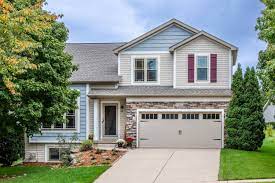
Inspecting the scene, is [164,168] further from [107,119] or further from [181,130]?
[107,119]

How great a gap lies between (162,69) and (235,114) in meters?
5.00

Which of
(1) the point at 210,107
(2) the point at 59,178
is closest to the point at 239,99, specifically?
(1) the point at 210,107

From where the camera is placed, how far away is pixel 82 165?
19.2m

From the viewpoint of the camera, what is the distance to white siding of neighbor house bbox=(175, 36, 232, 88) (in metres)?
26.0

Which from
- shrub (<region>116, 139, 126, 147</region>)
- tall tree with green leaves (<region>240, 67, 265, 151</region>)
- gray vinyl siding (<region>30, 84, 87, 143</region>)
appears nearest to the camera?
tall tree with green leaves (<region>240, 67, 265, 151</region>)

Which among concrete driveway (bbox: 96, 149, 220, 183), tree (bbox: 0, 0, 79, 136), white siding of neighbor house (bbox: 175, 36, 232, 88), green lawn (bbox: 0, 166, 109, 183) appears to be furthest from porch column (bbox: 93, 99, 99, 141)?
green lawn (bbox: 0, 166, 109, 183)

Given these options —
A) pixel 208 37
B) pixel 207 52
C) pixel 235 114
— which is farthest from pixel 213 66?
pixel 235 114

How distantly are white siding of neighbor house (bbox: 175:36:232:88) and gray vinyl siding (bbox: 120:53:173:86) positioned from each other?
0.66m

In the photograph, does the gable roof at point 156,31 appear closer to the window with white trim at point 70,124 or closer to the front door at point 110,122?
the front door at point 110,122

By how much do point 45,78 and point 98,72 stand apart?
843 centimetres

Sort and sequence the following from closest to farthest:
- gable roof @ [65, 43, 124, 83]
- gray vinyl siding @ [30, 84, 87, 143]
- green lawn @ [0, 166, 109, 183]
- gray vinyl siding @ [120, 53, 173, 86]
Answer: green lawn @ [0, 166, 109, 183] < gray vinyl siding @ [30, 84, 87, 143] < gable roof @ [65, 43, 124, 83] < gray vinyl siding @ [120, 53, 173, 86]

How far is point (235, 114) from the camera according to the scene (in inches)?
957

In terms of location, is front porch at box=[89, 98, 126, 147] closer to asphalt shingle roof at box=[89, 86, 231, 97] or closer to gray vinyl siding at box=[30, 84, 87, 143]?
gray vinyl siding at box=[30, 84, 87, 143]

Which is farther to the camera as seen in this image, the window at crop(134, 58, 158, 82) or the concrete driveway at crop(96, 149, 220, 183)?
the window at crop(134, 58, 158, 82)
